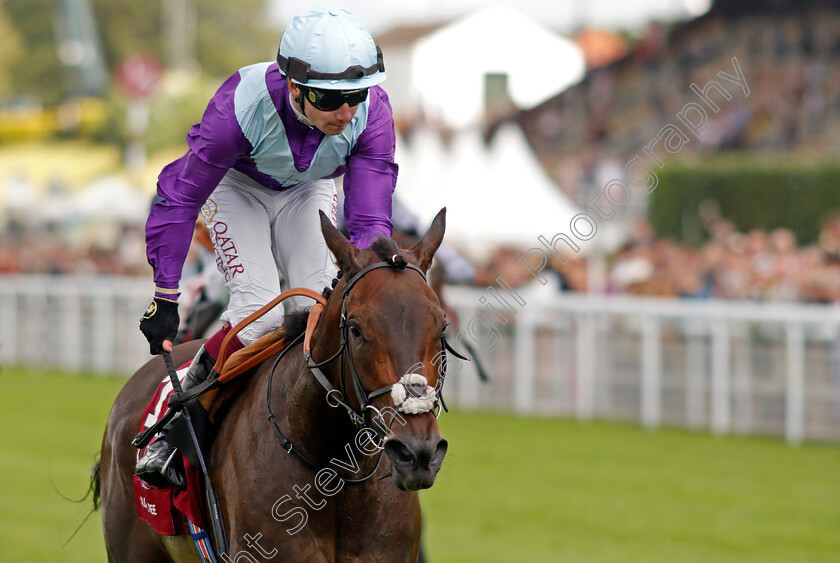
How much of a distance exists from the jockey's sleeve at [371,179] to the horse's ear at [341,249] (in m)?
0.52

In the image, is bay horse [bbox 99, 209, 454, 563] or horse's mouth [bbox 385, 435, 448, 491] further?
bay horse [bbox 99, 209, 454, 563]

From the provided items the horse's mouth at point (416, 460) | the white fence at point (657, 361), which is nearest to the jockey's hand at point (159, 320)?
the horse's mouth at point (416, 460)

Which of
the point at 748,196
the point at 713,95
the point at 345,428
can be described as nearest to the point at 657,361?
the point at 345,428

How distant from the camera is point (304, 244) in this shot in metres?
4.20

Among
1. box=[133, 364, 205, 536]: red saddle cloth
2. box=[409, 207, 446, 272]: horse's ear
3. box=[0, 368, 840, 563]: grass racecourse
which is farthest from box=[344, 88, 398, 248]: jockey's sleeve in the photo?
box=[0, 368, 840, 563]: grass racecourse

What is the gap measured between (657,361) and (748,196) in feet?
44.0

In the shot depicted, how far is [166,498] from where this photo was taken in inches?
162

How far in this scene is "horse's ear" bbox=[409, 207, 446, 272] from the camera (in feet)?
10.8

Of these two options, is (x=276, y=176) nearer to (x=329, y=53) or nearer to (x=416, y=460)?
(x=329, y=53)

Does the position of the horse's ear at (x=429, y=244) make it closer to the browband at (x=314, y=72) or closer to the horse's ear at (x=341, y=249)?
the horse's ear at (x=341, y=249)

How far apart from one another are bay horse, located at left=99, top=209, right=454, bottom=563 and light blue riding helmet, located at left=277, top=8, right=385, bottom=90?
0.52m

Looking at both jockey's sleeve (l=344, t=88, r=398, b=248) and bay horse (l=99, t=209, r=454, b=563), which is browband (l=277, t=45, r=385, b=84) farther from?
bay horse (l=99, t=209, r=454, b=563)

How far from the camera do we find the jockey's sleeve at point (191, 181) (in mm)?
3826

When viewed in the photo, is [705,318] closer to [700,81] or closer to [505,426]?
[505,426]
